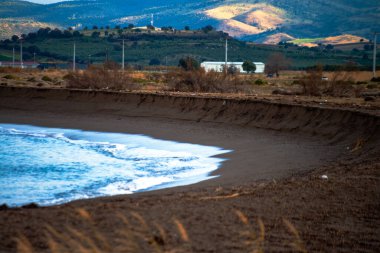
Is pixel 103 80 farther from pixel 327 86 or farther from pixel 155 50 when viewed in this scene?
pixel 155 50

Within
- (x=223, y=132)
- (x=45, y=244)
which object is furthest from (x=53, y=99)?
(x=45, y=244)

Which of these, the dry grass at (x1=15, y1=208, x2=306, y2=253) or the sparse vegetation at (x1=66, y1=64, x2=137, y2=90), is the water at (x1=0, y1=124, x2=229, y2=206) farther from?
the sparse vegetation at (x1=66, y1=64, x2=137, y2=90)

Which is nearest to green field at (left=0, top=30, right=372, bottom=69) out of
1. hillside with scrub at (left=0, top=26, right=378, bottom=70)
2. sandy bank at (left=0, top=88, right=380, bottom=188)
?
hillside with scrub at (left=0, top=26, right=378, bottom=70)

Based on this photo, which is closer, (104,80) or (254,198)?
(254,198)

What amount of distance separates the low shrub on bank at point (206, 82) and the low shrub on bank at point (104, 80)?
2.84m

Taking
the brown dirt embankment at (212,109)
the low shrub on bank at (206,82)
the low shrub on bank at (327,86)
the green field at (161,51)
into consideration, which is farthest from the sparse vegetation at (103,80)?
the green field at (161,51)

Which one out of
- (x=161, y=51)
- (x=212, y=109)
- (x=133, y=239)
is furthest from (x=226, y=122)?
(x=161, y=51)

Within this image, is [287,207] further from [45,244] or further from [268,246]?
[45,244]

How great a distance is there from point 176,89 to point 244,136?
19.4m

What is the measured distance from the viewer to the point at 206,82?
146 feet

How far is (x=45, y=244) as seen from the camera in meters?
8.90

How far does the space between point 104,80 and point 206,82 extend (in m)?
6.15

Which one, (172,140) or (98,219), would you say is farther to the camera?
(172,140)

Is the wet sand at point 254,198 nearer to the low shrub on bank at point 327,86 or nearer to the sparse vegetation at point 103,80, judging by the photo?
the low shrub on bank at point 327,86
